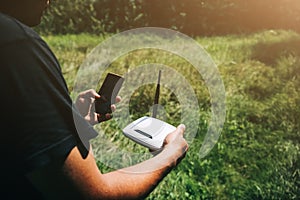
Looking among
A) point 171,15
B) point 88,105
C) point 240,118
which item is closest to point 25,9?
point 88,105

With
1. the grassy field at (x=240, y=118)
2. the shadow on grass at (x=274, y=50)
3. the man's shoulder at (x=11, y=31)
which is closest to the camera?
the man's shoulder at (x=11, y=31)

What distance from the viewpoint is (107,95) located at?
73.9 inches

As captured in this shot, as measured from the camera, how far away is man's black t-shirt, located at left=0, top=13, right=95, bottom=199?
897 millimetres

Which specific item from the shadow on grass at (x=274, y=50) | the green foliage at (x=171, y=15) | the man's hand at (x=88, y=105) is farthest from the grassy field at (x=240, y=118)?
the man's hand at (x=88, y=105)

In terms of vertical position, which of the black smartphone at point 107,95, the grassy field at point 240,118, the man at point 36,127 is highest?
the man at point 36,127

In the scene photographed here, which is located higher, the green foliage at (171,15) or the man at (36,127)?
the man at (36,127)

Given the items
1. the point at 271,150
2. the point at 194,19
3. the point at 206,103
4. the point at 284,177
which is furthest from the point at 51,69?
the point at 194,19

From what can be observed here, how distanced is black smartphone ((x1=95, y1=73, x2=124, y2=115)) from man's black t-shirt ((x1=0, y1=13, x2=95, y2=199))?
0.89 metres

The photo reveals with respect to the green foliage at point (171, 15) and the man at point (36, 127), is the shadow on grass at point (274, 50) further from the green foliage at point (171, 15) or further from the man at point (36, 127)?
the man at point (36, 127)

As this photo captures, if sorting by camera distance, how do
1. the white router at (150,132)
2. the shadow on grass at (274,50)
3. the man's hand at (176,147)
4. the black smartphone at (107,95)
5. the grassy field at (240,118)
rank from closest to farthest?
the man's hand at (176,147) < the white router at (150,132) < the black smartphone at (107,95) < the grassy field at (240,118) < the shadow on grass at (274,50)

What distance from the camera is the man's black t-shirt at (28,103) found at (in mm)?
897

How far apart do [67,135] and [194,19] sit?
6.46 m

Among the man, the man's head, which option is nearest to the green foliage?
the man's head

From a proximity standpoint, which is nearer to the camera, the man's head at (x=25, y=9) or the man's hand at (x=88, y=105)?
the man's head at (x=25, y=9)
